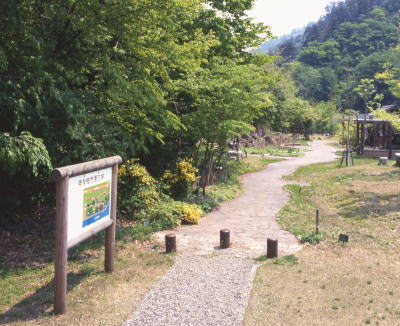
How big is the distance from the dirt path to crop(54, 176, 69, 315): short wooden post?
11.3 ft

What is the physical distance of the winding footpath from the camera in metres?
5.64

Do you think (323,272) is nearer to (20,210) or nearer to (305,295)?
(305,295)

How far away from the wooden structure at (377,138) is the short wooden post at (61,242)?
29244mm

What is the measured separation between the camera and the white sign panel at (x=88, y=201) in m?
5.77

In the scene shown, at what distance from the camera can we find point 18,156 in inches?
257

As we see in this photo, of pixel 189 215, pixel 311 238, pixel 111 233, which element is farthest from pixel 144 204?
pixel 311 238

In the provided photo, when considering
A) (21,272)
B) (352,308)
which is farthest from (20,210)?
(352,308)

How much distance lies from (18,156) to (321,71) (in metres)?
101

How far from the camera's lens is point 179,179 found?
13.3 metres

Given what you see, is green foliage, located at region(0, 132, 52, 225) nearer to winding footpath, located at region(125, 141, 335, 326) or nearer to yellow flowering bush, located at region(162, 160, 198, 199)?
winding footpath, located at region(125, 141, 335, 326)

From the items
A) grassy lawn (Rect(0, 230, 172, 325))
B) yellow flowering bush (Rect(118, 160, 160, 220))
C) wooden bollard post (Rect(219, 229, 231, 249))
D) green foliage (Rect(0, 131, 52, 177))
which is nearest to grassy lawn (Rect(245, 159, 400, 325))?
wooden bollard post (Rect(219, 229, 231, 249))

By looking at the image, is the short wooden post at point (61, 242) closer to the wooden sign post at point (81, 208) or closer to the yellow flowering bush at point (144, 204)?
the wooden sign post at point (81, 208)

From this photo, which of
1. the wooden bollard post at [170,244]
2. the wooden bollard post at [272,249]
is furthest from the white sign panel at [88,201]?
the wooden bollard post at [272,249]

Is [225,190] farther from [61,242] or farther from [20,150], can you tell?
[61,242]
